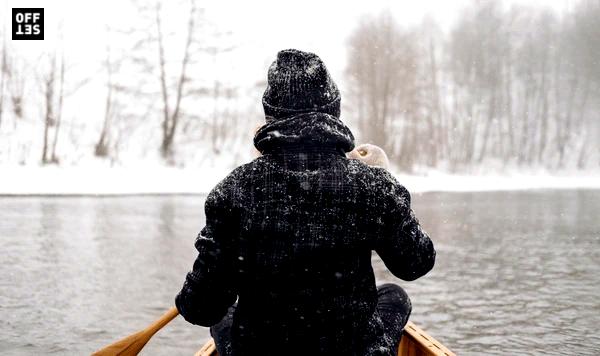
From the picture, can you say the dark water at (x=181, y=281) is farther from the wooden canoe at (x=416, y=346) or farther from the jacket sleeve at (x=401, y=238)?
the jacket sleeve at (x=401, y=238)

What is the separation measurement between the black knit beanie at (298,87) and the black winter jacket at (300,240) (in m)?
0.05

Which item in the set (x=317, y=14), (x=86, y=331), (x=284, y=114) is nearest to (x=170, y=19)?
(x=317, y=14)

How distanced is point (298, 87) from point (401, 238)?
21.9 inches

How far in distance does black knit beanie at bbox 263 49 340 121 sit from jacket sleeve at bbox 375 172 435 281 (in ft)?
1.03

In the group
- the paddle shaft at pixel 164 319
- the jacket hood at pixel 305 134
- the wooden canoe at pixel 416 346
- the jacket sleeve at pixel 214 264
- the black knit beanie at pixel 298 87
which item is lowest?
the wooden canoe at pixel 416 346

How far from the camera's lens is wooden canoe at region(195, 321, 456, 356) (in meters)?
2.83

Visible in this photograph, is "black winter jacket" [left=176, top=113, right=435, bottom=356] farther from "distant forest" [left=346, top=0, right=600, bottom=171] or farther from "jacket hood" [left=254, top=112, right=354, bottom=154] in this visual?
"distant forest" [left=346, top=0, right=600, bottom=171]

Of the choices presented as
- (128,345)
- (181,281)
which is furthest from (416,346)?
(181,281)

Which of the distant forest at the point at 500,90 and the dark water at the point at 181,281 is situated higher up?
the distant forest at the point at 500,90

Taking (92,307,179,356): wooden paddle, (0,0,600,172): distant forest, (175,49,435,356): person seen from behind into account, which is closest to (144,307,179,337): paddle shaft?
(92,307,179,356): wooden paddle

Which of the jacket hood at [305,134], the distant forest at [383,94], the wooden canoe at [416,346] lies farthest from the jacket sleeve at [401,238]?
the distant forest at [383,94]

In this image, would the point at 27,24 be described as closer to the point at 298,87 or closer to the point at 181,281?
the point at 181,281

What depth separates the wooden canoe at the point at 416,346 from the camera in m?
2.83

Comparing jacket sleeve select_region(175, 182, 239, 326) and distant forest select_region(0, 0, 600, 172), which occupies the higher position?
distant forest select_region(0, 0, 600, 172)
